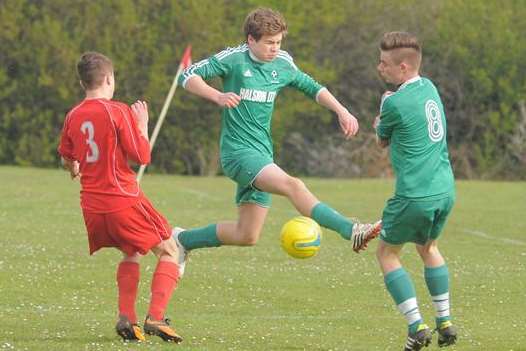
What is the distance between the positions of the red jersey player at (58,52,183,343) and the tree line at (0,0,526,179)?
28130 millimetres

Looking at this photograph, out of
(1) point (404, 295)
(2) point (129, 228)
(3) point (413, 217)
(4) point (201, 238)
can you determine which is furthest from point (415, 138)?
(4) point (201, 238)

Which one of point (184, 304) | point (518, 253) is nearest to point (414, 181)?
point (184, 304)

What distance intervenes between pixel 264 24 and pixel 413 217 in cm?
225

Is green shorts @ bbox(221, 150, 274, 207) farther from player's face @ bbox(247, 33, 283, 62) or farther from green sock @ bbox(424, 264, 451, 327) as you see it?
green sock @ bbox(424, 264, 451, 327)

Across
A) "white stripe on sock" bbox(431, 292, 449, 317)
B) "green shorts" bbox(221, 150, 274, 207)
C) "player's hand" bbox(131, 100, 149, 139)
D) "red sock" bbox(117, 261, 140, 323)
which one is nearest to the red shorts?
"red sock" bbox(117, 261, 140, 323)

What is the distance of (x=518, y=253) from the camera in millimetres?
15172

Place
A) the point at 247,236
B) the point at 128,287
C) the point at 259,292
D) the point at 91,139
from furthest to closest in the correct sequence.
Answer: the point at 259,292 < the point at 247,236 < the point at 128,287 < the point at 91,139

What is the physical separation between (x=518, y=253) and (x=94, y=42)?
23101 mm

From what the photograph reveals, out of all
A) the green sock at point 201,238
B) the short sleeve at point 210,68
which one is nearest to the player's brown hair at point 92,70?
the short sleeve at point 210,68

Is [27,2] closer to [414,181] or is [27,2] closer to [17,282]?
[17,282]

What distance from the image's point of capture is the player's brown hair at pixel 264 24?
946 cm

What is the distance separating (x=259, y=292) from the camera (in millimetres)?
11352

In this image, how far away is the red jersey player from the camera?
7949 millimetres

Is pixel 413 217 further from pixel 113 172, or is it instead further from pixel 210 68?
pixel 210 68
